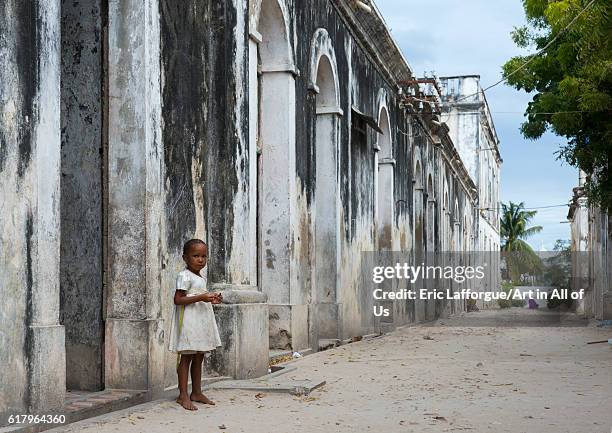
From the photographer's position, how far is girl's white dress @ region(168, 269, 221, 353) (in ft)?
21.0

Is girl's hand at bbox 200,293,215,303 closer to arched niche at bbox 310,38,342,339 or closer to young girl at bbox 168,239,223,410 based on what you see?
young girl at bbox 168,239,223,410

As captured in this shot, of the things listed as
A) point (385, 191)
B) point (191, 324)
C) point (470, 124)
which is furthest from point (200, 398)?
point (470, 124)

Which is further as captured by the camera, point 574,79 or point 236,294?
point 574,79

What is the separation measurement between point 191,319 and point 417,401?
6.77 feet

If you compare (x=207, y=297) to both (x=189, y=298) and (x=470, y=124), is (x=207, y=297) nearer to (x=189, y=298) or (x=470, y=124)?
(x=189, y=298)

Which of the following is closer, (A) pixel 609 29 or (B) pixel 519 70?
(A) pixel 609 29

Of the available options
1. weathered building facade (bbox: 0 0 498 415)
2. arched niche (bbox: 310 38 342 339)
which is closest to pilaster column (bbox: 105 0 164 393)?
weathered building facade (bbox: 0 0 498 415)

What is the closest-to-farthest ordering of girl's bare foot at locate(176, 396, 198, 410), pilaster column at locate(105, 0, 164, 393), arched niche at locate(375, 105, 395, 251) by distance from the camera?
1. girl's bare foot at locate(176, 396, 198, 410)
2. pilaster column at locate(105, 0, 164, 393)
3. arched niche at locate(375, 105, 395, 251)

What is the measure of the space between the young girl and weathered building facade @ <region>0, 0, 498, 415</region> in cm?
46

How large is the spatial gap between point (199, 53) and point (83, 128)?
1.56 metres

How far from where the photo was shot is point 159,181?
733 cm

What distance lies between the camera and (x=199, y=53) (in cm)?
834

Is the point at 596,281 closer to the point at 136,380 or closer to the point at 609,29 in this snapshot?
the point at 609,29

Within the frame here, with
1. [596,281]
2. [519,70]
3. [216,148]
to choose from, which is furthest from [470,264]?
[216,148]
